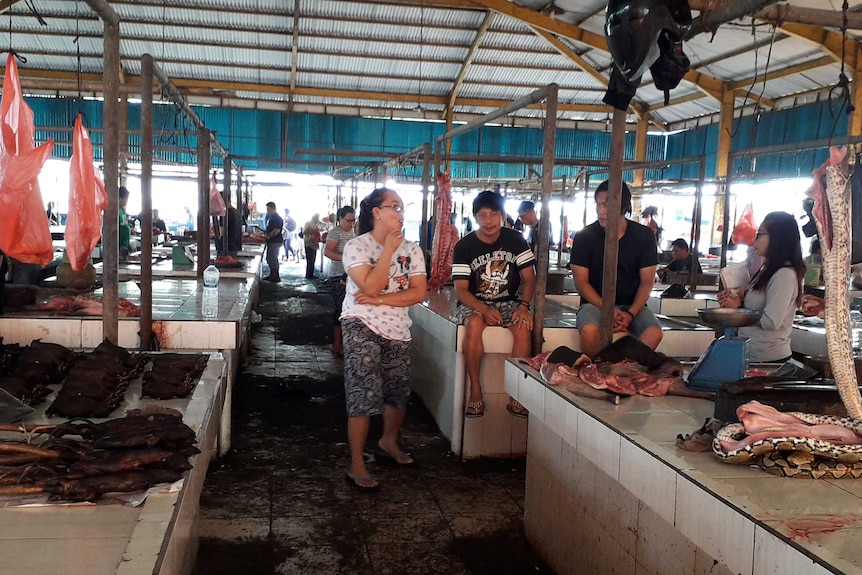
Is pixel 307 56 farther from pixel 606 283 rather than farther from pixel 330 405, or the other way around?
pixel 606 283

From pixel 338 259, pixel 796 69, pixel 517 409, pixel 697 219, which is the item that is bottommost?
pixel 517 409

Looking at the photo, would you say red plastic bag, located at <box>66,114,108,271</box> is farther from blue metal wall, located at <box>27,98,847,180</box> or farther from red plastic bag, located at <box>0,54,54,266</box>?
blue metal wall, located at <box>27,98,847,180</box>

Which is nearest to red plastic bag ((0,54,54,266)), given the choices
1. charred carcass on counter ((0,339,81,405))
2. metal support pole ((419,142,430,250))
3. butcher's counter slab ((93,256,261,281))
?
charred carcass on counter ((0,339,81,405))

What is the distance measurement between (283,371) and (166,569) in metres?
5.64

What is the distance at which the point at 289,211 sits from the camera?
962 inches

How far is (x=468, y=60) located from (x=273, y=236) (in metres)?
6.22

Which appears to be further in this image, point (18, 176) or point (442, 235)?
point (442, 235)

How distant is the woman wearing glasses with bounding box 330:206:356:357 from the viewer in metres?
7.54

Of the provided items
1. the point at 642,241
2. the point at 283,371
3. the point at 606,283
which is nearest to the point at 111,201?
the point at 606,283

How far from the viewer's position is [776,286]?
3.91 metres

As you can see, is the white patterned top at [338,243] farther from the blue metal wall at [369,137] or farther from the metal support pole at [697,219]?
the blue metal wall at [369,137]

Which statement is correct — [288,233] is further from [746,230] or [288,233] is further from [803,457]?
[803,457]

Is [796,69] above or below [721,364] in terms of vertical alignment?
above

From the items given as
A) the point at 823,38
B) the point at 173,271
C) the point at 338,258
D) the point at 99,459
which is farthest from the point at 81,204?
the point at 823,38
